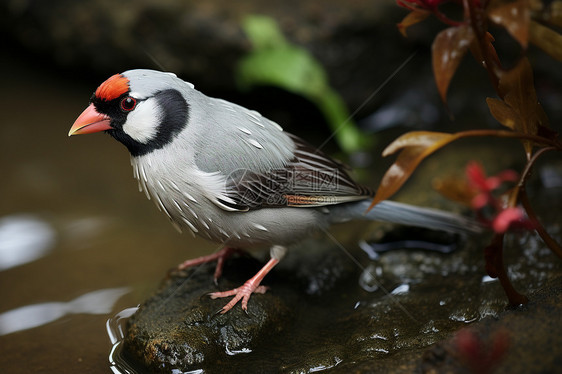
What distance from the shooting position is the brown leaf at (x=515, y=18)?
2.25 meters

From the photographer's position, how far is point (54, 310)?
3936mm

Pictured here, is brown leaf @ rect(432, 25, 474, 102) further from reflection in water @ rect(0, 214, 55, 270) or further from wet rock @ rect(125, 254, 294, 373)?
reflection in water @ rect(0, 214, 55, 270)

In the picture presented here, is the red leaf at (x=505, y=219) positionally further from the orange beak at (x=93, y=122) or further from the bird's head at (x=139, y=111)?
the orange beak at (x=93, y=122)

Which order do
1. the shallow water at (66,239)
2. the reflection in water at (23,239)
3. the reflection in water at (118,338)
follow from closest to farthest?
the reflection in water at (118,338)
the shallow water at (66,239)
the reflection in water at (23,239)

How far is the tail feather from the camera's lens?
12.4 feet

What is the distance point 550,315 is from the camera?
2.57 m

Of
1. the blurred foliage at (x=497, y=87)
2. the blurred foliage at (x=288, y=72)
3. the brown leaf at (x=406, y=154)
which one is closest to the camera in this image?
the blurred foliage at (x=497, y=87)

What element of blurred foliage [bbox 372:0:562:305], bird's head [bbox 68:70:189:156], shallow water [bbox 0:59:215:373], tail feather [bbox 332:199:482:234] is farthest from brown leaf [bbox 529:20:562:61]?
shallow water [bbox 0:59:215:373]

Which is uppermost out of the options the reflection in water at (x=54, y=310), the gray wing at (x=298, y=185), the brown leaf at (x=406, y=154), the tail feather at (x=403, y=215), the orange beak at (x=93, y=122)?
the orange beak at (x=93, y=122)

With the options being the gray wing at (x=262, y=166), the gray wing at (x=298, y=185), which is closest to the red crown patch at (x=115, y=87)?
the gray wing at (x=262, y=166)

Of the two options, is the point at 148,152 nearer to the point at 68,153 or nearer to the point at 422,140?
the point at 422,140

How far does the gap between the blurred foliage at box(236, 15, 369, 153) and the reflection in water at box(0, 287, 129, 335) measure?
9.24 feet

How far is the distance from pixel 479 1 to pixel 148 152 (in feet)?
6.58

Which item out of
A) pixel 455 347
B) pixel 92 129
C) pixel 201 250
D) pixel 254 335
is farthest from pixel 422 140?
pixel 201 250
